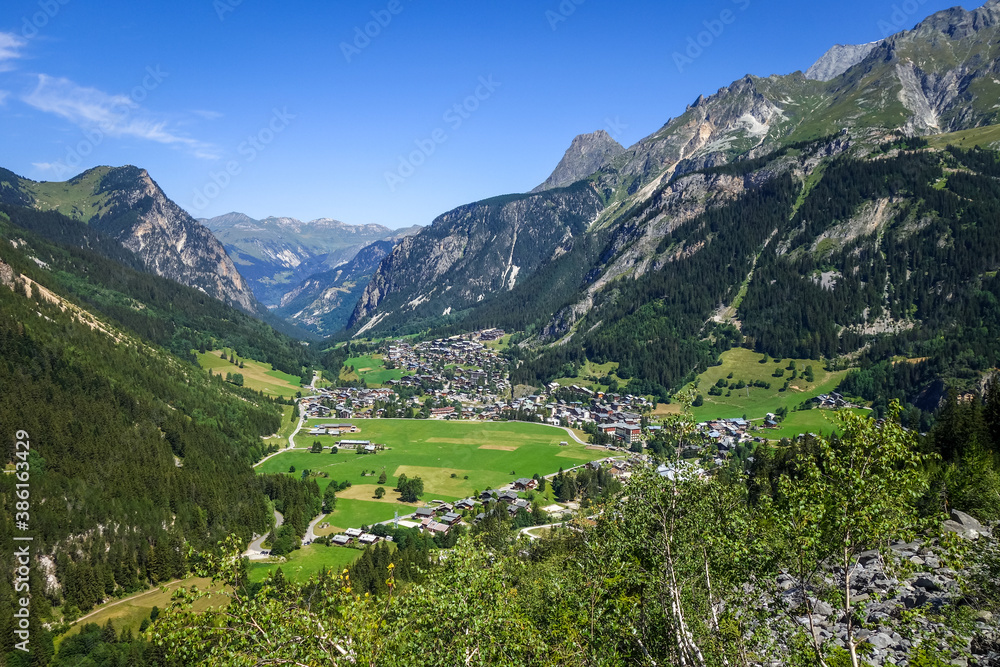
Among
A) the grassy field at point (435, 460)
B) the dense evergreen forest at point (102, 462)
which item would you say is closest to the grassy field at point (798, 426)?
the grassy field at point (435, 460)

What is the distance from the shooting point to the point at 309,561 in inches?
3221

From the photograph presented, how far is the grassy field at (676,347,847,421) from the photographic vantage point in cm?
15725

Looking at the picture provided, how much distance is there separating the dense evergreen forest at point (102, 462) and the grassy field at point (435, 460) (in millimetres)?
11877

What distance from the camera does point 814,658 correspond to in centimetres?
1819

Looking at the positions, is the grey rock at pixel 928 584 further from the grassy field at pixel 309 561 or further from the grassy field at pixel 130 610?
the grassy field at pixel 130 610

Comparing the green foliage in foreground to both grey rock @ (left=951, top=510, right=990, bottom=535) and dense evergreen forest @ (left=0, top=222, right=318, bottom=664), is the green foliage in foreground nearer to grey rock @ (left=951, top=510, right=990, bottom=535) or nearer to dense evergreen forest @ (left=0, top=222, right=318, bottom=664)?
grey rock @ (left=951, top=510, right=990, bottom=535)

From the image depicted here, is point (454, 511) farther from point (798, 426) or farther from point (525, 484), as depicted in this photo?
point (798, 426)

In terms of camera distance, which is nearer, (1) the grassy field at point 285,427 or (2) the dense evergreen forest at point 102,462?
(2) the dense evergreen forest at point 102,462

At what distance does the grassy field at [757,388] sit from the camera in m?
157

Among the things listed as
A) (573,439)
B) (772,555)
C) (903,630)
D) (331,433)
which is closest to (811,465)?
(772,555)

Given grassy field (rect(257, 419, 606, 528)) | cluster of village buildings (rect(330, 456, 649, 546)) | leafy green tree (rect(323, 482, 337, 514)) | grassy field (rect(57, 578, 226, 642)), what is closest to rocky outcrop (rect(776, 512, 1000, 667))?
cluster of village buildings (rect(330, 456, 649, 546))

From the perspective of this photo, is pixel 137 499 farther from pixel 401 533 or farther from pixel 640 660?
pixel 640 660

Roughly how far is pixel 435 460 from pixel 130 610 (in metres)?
73.1

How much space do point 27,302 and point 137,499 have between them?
75115 mm
